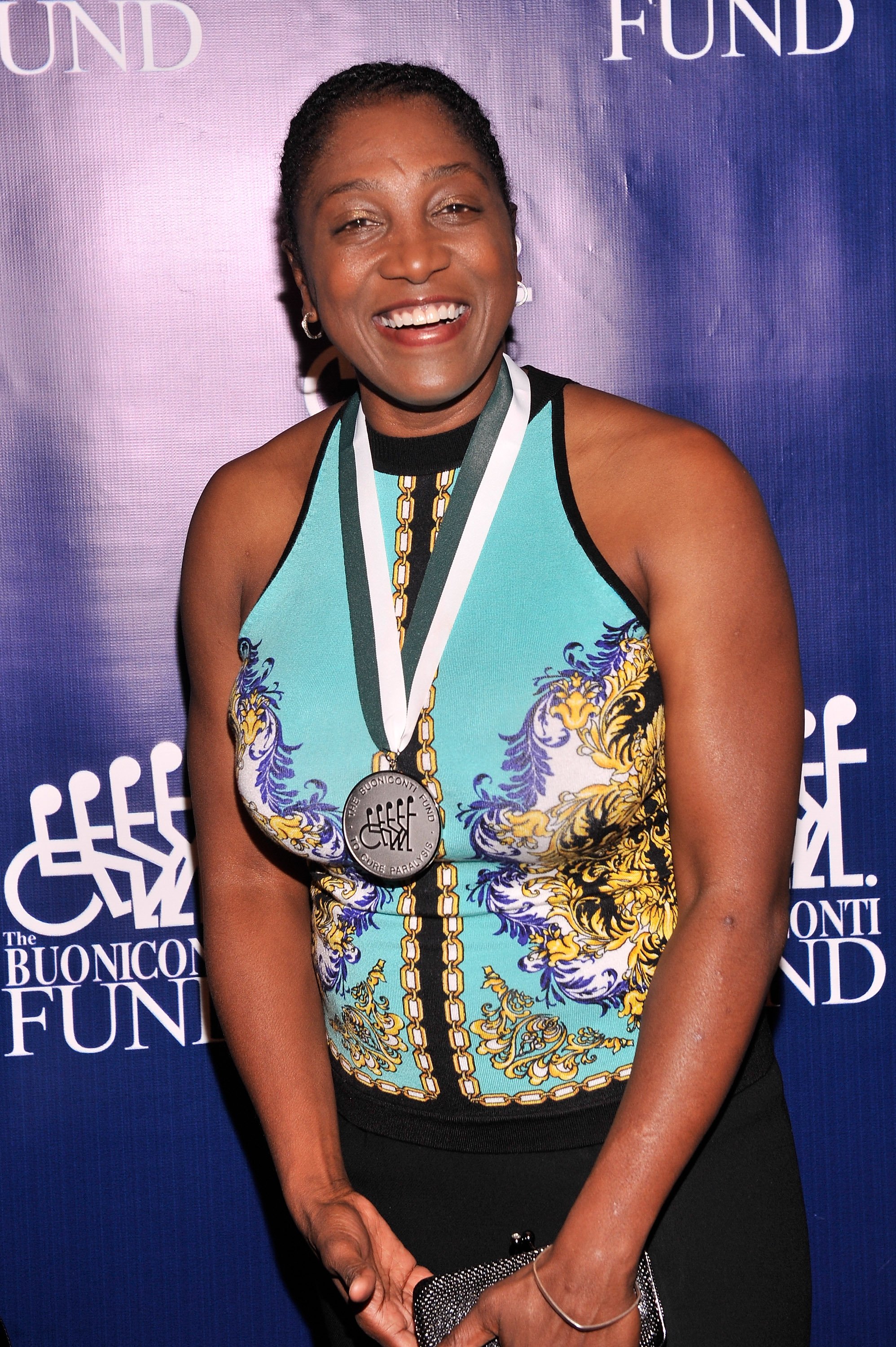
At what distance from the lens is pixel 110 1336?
2283 millimetres

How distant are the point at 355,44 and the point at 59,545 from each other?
907 millimetres

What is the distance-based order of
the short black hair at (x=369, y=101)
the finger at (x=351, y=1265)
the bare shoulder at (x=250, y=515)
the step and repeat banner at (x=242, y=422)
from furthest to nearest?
the step and repeat banner at (x=242, y=422) < the bare shoulder at (x=250, y=515) < the short black hair at (x=369, y=101) < the finger at (x=351, y=1265)

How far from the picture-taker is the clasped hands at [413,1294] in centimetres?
119

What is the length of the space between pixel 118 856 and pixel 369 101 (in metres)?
1.29

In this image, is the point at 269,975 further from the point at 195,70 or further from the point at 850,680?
the point at 195,70

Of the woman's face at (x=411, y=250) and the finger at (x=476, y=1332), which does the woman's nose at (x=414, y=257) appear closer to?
the woman's face at (x=411, y=250)

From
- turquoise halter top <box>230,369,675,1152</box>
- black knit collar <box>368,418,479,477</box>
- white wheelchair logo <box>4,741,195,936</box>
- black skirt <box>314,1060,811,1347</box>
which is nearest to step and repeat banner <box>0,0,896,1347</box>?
white wheelchair logo <box>4,741,195,936</box>

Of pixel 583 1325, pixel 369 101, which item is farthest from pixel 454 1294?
pixel 369 101

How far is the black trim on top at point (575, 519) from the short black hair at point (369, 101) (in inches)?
10.4

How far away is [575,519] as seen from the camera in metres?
1.31

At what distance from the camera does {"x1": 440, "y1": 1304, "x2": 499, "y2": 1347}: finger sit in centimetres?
124

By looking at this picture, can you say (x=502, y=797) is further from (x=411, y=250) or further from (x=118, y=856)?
(x=118, y=856)

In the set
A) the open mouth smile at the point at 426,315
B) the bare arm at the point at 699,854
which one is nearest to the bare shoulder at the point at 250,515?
the open mouth smile at the point at 426,315

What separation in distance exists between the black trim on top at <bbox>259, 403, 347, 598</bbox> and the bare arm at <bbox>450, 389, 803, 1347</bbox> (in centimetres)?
41
